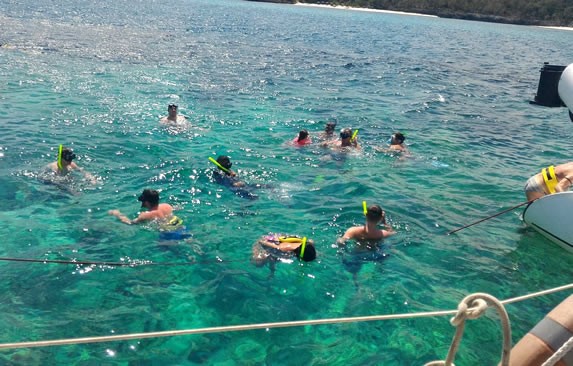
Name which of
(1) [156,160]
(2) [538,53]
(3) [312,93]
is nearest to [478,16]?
(2) [538,53]

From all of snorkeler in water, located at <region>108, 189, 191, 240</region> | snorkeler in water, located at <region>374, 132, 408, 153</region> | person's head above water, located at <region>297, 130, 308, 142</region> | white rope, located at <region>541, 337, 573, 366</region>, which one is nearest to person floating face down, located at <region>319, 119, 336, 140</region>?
person's head above water, located at <region>297, 130, 308, 142</region>

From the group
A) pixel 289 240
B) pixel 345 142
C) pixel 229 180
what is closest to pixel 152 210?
pixel 229 180

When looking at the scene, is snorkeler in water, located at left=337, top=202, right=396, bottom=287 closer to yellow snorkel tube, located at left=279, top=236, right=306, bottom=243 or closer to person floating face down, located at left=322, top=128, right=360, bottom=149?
yellow snorkel tube, located at left=279, top=236, right=306, bottom=243

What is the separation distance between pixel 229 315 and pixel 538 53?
4312cm

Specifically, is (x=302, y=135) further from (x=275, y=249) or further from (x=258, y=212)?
(x=275, y=249)

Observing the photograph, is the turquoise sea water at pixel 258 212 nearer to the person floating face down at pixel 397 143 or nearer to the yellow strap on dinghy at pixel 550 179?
the person floating face down at pixel 397 143

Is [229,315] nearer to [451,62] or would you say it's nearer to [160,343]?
[160,343]

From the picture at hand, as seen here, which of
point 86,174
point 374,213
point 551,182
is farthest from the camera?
point 86,174

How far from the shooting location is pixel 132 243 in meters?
7.80

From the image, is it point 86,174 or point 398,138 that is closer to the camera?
point 86,174

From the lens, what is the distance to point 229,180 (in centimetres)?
1000

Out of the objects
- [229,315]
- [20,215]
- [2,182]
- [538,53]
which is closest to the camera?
[229,315]

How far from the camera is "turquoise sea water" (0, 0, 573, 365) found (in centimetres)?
612

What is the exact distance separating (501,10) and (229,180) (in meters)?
101
